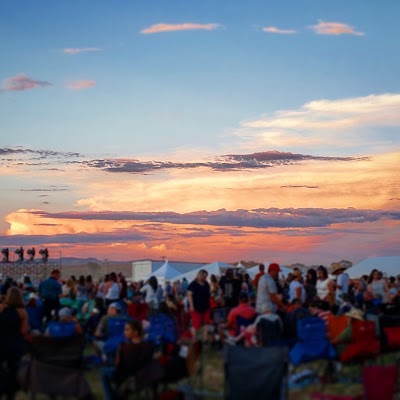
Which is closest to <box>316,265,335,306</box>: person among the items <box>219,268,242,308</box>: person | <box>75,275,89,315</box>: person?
<box>219,268,242,308</box>: person

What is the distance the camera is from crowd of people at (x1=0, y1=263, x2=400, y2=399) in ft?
28.8

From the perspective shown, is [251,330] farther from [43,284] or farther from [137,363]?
[43,284]

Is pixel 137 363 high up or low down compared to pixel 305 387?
up

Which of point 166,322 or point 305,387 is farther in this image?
point 166,322

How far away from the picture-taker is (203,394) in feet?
30.7

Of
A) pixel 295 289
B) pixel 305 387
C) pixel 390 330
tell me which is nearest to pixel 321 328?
pixel 305 387

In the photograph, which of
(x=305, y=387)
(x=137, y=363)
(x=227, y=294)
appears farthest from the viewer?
(x=227, y=294)

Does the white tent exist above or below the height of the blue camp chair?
below

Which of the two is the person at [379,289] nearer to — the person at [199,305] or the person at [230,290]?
the person at [230,290]

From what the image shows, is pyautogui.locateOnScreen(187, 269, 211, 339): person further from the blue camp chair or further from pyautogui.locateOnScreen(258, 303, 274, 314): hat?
the blue camp chair

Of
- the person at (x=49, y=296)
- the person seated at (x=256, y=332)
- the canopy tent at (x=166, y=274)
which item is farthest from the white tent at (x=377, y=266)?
the person seated at (x=256, y=332)

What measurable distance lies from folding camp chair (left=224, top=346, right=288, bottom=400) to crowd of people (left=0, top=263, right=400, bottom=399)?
1.05 m

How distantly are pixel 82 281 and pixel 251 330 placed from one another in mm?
8924

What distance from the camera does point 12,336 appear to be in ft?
30.6
